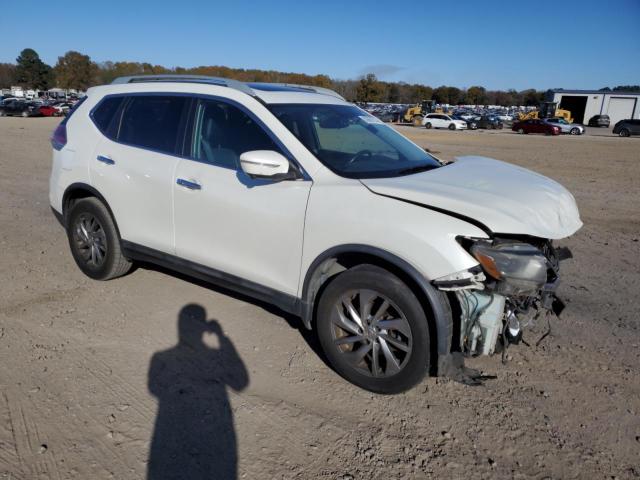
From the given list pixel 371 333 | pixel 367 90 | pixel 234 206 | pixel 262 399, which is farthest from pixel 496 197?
pixel 367 90

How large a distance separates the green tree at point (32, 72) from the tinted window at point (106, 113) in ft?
452

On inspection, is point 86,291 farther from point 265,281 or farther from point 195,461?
point 195,461

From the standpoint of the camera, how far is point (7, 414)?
3.02 metres

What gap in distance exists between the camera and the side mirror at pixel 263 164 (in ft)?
10.6

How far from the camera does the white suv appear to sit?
2.95 meters

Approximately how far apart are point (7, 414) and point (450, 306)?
8.95 feet

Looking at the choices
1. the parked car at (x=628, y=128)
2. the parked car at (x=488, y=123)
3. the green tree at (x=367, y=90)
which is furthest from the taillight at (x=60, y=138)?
the green tree at (x=367, y=90)

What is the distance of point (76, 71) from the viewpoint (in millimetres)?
101500

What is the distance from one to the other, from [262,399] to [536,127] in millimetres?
48303

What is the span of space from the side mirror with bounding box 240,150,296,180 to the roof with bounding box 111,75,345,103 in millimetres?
704

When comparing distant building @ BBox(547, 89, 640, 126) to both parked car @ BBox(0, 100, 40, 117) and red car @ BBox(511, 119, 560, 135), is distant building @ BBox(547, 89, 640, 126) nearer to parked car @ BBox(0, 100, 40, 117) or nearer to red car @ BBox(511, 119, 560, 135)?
red car @ BBox(511, 119, 560, 135)

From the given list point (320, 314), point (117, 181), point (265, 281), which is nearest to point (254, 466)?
point (320, 314)

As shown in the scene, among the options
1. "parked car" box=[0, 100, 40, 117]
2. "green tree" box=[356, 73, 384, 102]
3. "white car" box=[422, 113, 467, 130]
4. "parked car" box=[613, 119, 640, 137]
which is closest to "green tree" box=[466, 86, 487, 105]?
"green tree" box=[356, 73, 384, 102]

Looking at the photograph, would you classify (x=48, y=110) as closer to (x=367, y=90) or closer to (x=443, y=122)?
(x=443, y=122)
